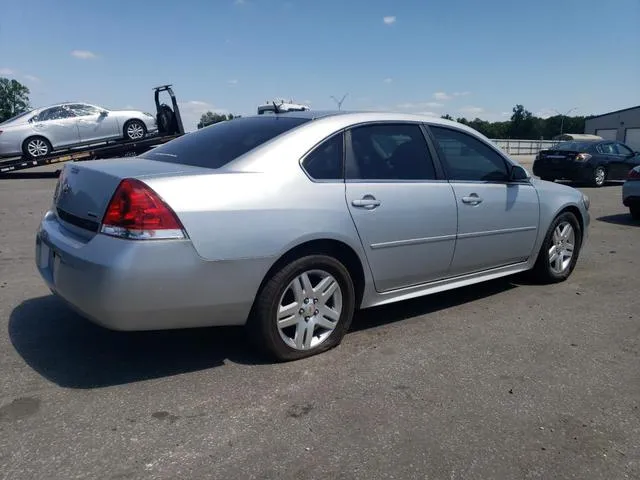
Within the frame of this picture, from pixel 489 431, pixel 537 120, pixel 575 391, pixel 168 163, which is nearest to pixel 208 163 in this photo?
pixel 168 163

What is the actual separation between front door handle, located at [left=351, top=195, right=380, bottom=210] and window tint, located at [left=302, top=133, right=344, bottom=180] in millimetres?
200

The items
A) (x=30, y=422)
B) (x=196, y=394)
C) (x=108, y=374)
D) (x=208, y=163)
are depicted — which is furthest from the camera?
(x=208, y=163)

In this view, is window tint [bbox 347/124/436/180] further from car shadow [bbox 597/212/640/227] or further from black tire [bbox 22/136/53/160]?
black tire [bbox 22/136/53/160]

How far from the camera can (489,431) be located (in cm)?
275

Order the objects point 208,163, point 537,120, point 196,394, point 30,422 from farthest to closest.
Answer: point 537,120, point 208,163, point 196,394, point 30,422

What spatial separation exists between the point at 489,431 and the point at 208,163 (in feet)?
7.25

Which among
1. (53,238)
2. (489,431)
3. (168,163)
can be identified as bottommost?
(489,431)

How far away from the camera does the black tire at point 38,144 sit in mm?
15883

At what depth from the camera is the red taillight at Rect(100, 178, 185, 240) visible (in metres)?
2.89

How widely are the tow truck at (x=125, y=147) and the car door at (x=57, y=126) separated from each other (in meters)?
0.49

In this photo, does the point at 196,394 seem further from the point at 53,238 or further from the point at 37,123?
the point at 37,123

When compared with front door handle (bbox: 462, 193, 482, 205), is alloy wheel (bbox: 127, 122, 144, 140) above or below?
above

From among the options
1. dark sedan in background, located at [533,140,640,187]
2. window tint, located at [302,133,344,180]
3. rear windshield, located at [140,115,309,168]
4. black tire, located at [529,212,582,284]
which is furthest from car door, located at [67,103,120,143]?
window tint, located at [302,133,344,180]

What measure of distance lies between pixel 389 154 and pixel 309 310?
1.29 m
